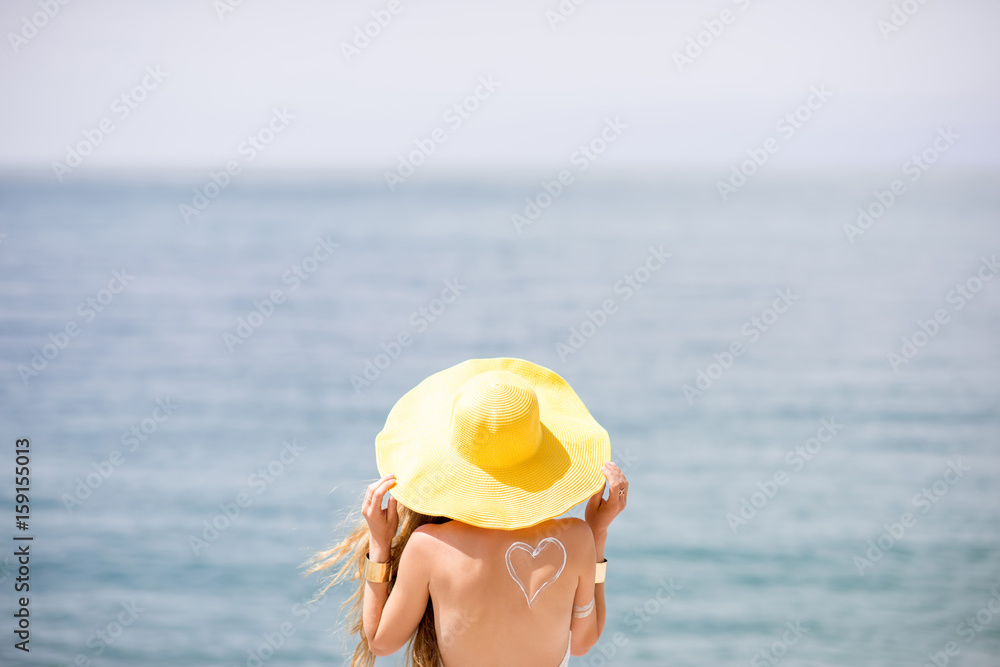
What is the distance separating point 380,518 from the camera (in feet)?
7.05

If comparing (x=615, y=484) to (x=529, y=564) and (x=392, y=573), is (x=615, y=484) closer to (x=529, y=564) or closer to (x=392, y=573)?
(x=529, y=564)

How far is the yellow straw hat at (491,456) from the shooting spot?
82.9 inches

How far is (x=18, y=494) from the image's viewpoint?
28.8 ft

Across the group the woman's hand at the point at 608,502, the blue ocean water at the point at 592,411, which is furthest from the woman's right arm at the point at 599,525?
the blue ocean water at the point at 592,411

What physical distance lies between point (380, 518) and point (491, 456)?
0.29 metres

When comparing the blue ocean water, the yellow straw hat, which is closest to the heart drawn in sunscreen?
the yellow straw hat

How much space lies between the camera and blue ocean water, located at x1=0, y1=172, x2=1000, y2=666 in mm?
7410

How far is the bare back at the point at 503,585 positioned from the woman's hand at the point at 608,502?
10 centimetres

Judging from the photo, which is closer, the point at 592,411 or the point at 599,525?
the point at 599,525

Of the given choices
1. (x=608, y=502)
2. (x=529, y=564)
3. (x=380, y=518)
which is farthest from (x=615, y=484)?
(x=380, y=518)

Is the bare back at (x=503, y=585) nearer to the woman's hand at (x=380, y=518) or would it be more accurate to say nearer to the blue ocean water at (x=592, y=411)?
the woman's hand at (x=380, y=518)

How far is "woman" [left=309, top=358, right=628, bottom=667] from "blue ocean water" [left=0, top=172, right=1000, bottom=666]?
555 millimetres

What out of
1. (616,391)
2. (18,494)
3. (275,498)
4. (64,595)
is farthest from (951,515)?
(18,494)

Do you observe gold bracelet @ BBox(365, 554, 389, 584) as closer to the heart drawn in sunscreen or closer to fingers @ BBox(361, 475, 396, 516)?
fingers @ BBox(361, 475, 396, 516)
